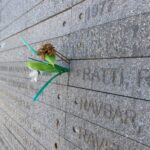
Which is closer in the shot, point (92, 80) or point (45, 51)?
point (92, 80)

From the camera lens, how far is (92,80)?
2.99m

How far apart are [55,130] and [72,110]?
632 mm

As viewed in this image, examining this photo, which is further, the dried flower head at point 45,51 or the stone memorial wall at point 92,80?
the dried flower head at point 45,51

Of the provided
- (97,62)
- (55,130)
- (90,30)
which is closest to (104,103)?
(97,62)

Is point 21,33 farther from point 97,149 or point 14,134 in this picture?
point 97,149

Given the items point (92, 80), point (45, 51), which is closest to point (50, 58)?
point (45, 51)

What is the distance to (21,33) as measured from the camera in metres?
6.06

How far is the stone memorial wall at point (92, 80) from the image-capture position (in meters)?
2.33

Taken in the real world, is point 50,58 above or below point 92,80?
above

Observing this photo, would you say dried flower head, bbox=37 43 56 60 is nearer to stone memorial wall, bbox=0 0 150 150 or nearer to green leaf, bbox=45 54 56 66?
green leaf, bbox=45 54 56 66

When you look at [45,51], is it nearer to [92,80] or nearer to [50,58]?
[50,58]

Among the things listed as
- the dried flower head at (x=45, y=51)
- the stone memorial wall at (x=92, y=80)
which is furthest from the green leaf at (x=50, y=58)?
the stone memorial wall at (x=92, y=80)

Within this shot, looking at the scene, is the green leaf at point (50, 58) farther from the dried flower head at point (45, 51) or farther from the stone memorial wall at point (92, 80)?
the stone memorial wall at point (92, 80)

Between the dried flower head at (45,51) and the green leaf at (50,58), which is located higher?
the dried flower head at (45,51)
